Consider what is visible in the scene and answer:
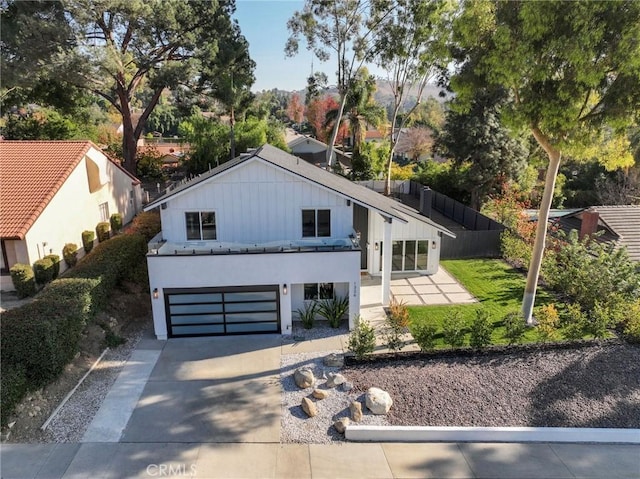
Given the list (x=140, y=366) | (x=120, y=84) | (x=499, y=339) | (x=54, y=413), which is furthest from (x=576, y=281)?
(x=120, y=84)

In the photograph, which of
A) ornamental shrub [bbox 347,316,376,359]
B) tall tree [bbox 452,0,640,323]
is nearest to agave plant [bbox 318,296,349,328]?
ornamental shrub [bbox 347,316,376,359]

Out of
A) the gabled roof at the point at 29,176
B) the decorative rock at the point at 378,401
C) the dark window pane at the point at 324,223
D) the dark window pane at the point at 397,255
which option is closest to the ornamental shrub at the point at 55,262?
the gabled roof at the point at 29,176

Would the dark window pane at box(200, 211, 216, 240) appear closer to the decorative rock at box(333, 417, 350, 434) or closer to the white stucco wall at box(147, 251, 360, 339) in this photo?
the white stucco wall at box(147, 251, 360, 339)

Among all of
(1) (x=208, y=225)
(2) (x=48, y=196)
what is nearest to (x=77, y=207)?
(2) (x=48, y=196)

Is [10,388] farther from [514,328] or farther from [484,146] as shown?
[484,146]

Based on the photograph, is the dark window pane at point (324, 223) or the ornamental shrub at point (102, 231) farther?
the ornamental shrub at point (102, 231)

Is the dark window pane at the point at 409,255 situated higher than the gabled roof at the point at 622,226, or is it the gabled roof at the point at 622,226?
the gabled roof at the point at 622,226

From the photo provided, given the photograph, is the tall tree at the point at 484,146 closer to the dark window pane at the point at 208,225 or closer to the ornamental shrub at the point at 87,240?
the dark window pane at the point at 208,225
